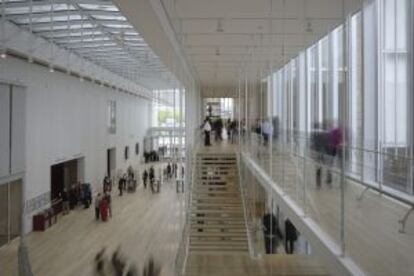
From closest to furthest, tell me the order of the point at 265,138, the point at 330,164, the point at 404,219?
the point at 404,219 < the point at 330,164 < the point at 265,138

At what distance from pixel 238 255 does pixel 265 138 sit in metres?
3.28

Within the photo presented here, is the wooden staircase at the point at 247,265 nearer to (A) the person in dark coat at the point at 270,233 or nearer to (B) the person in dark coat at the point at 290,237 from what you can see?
(B) the person in dark coat at the point at 290,237

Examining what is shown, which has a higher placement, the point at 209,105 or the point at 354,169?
the point at 209,105

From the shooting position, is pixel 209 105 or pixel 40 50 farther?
pixel 209 105

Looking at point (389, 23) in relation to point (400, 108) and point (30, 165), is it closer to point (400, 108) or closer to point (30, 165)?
point (400, 108)

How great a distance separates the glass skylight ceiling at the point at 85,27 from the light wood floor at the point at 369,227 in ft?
18.3

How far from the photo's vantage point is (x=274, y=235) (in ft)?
43.1

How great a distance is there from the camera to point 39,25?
12531 millimetres

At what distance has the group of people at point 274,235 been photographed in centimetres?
1143

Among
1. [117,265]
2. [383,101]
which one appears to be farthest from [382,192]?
[117,265]

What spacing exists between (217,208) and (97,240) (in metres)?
3.46

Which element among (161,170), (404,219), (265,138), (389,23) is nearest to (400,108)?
(389,23)

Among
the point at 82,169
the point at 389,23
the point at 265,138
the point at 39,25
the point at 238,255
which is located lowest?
the point at 238,255

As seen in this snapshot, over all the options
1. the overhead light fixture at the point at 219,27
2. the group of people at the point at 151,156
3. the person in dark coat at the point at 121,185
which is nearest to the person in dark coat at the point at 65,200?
the person in dark coat at the point at 121,185
